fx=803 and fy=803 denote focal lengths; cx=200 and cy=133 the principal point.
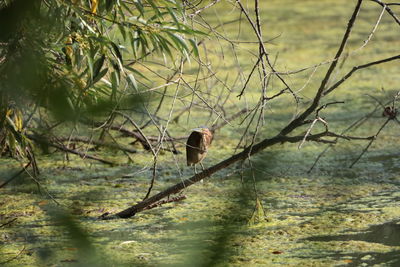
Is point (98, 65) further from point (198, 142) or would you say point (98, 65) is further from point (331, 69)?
point (198, 142)

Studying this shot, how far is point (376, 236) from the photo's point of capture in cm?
229

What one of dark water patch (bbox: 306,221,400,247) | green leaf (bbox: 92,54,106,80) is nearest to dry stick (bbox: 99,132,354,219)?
dark water patch (bbox: 306,221,400,247)

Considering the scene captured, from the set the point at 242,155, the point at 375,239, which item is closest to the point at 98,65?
the point at 242,155

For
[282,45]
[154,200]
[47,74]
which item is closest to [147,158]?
[154,200]

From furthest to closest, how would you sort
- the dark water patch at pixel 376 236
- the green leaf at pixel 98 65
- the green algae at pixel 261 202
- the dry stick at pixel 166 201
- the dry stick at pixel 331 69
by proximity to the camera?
the dry stick at pixel 166 201
the dark water patch at pixel 376 236
the green algae at pixel 261 202
the dry stick at pixel 331 69
the green leaf at pixel 98 65

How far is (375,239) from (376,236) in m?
0.03

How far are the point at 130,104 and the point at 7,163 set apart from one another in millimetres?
2714

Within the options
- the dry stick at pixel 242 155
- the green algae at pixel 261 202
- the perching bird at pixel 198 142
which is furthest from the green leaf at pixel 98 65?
the perching bird at pixel 198 142

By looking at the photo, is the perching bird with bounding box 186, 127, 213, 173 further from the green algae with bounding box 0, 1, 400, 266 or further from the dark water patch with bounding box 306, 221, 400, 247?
the dark water patch with bounding box 306, 221, 400, 247

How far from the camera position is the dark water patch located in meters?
2.24

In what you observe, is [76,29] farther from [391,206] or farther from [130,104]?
[130,104]

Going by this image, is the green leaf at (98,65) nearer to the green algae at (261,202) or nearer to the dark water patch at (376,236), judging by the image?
the green algae at (261,202)

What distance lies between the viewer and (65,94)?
17.2 inches

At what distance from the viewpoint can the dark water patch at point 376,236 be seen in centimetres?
224
